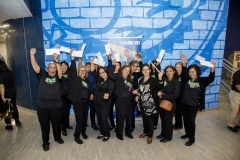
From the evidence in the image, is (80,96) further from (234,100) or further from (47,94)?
(234,100)

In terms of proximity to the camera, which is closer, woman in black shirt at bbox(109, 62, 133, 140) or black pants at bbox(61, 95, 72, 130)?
woman in black shirt at bbox(109, 62, 133, 140)

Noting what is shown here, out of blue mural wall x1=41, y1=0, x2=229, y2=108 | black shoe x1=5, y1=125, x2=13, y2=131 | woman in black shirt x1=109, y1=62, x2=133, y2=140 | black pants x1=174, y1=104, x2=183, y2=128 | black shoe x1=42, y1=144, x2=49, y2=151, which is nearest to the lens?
black shoe x1=42, y1=144, x2=49, y2=151

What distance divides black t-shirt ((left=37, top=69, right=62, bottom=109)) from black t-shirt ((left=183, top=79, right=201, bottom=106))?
2.23 metres

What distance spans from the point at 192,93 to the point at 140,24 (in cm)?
226

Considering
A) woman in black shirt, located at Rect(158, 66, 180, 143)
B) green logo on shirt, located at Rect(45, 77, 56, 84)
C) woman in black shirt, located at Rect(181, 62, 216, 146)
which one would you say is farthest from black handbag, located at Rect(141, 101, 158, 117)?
green logo on shirt, located at Rect(45, 77, 56, 84)

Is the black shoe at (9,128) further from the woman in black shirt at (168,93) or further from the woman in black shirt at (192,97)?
the woman in black shirt at (192,97)

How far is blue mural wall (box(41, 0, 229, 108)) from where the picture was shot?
4.14 metres

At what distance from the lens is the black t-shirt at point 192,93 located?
2.90 meters

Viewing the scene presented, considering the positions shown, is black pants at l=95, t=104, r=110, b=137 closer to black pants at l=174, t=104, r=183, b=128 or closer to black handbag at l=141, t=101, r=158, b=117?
black handbag at l=141, t=101, r=158, b=117

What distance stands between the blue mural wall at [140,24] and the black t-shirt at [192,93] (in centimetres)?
166

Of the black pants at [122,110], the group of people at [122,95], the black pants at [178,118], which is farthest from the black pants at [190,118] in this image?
the black pants at [122,110]

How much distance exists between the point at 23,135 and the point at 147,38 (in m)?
3.62

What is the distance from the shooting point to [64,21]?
4.18 meters

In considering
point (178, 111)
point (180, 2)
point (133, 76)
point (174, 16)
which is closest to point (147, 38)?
point (174, 16)
